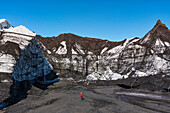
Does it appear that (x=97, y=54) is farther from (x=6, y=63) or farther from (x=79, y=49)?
(x=6, y=63)

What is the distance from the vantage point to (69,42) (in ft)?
199

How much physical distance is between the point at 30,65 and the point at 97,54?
1261 inches

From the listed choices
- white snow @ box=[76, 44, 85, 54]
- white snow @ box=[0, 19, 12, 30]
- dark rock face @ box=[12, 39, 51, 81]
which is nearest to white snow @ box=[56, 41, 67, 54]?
white snow @ box=[76, 44, 85, 54]

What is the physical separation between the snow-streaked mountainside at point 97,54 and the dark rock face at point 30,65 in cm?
133

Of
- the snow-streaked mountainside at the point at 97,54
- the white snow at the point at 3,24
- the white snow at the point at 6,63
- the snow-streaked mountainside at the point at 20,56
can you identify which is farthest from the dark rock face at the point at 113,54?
the white snow at the point at 6,63

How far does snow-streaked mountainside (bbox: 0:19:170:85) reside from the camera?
1208 inches

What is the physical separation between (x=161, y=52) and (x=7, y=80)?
146 feet

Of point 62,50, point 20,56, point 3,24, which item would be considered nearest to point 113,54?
point 62,50

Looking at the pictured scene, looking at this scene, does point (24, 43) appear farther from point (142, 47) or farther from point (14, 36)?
point (142, 47)

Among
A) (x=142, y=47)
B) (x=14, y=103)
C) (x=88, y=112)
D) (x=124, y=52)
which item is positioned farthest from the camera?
(x=124, y=52)

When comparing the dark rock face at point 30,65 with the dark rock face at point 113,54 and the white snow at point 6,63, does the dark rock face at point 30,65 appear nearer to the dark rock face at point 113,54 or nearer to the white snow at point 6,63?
Answer: the white snow at point 6,63

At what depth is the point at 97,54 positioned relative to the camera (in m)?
56.3

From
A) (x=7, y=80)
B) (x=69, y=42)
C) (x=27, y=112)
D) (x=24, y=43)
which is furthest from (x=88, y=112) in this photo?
(x=69, y=42)

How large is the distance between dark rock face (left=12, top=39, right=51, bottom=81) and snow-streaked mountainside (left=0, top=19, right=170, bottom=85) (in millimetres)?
1332
